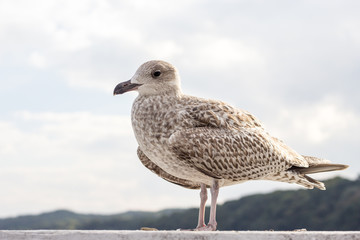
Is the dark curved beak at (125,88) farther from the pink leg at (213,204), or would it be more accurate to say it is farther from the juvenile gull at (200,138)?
the pink leg at (213,204)

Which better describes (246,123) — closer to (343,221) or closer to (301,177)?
(301,177)

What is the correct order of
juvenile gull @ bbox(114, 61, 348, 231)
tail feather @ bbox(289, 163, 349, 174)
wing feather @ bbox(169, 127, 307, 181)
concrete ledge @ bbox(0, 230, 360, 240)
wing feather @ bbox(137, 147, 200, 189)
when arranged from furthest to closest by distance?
tail feather @ bbox(289, 163, 349, 174)
wing feather @ bbox(137, 147, 200, 189)
juvenile gull @ bbox(114, 61, 348, 231)
wing feather @ bbox(169, 127, 307, 181)
concrete ledge @ bbox(0, 230, 360, 240)

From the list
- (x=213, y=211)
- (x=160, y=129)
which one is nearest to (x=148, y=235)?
(x=213, y=211)

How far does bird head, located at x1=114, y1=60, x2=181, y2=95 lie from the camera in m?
11.5

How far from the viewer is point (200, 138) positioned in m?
10.8

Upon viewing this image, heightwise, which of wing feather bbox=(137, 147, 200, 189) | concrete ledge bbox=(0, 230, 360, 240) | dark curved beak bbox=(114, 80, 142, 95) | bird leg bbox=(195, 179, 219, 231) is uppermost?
dark curved beak bbox=(114, 80, 142, 95)

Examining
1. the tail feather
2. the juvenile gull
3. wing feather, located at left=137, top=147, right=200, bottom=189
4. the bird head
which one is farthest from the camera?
the tail feather

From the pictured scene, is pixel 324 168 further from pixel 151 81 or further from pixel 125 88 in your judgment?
pixel 125 88

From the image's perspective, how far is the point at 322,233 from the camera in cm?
919

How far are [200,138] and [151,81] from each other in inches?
67.5

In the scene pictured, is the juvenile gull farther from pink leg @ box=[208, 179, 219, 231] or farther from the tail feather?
the tail feather

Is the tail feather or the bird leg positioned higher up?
the tail feather

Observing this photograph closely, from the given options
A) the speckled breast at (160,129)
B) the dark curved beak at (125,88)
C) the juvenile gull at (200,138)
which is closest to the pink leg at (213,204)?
the juvenile gull at (200,138)

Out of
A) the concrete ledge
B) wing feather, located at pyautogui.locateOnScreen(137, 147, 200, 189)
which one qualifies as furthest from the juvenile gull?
the concrete ledge
